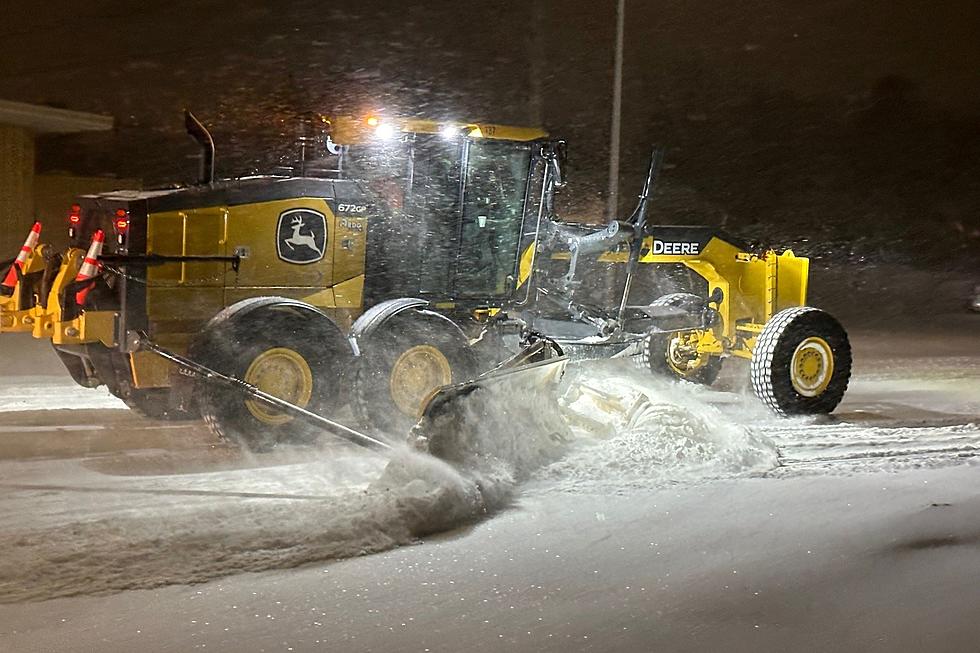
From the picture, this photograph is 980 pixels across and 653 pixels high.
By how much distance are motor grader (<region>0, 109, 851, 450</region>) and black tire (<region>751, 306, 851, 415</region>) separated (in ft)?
0.07

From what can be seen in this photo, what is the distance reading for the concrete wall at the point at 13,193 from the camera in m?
21.5

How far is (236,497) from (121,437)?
2604mm

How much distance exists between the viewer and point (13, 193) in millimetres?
21688

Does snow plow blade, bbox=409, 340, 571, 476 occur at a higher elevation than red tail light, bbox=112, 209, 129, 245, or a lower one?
lower

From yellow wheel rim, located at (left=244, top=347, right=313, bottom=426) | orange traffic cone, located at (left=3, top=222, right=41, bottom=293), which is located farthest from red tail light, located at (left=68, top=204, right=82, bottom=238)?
yellow wheel rim, located at (left=244, top=347, right=313, bottom=426)

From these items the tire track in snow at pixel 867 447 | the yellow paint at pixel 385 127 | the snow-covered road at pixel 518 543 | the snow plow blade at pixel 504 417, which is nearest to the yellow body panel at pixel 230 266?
the yellow paint at pixel 385 127

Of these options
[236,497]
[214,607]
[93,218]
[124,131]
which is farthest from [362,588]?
[124,131]

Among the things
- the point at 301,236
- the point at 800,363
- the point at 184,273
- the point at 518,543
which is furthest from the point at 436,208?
the point at 518,543

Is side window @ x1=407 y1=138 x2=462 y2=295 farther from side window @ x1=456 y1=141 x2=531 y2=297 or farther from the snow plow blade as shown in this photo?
the snow plow blade

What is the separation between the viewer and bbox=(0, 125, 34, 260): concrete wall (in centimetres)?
2155

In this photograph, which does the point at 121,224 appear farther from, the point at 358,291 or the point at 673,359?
the point at 673,359

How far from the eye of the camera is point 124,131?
28625 millimetres

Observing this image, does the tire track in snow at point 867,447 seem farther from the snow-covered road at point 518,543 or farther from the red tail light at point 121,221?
the red tail light at point 121,221

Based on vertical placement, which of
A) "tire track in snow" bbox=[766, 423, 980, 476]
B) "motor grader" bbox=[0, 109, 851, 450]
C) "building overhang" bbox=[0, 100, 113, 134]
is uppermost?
"building overhang" bbox=[0, 100, 113, 134]
